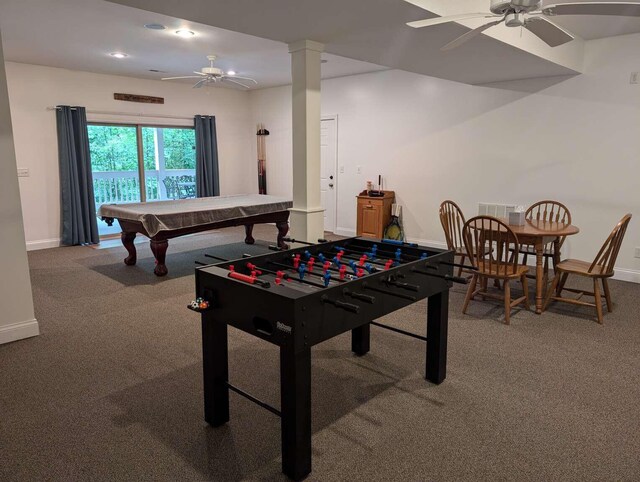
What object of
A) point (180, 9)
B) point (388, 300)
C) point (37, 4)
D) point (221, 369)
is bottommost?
point (221, 369)

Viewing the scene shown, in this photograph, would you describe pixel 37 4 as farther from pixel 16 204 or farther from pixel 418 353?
pixel 418 353

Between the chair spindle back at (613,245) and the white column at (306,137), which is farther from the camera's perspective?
the white column at (306,137)

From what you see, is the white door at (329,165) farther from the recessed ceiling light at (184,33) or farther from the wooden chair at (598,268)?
the wooden chair at (598,268)

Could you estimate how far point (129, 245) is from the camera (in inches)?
214

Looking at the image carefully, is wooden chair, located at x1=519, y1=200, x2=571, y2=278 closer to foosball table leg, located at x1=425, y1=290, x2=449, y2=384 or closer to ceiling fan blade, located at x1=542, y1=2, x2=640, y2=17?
foosball table leg, located at x1=425, y1=290, x2=449, y2=384

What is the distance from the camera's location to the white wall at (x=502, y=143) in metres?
4.83

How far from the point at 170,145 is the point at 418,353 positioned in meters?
6.53

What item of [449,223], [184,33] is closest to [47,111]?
[184,33]

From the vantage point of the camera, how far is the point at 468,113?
596cm

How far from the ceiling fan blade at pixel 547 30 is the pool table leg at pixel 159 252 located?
3.95m

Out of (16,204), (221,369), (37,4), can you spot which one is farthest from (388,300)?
(37,4)

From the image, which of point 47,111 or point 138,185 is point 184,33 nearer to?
point 47,111

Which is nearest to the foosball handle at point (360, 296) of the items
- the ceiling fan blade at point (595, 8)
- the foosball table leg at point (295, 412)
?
the foosball table leg at point (295, 412)

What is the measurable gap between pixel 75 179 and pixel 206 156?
7.47 ft
